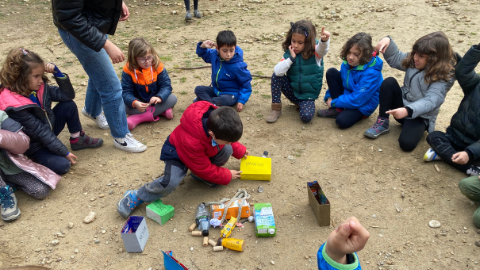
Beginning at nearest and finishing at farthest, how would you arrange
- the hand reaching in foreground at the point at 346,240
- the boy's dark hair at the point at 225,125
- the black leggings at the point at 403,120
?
the hand reaching in foreground at the point at 346,240
the boy's dark hair at the point at 225,125
the black leggings at the point at 403,120

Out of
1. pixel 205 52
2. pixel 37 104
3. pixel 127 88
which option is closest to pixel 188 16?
pixel 205 52

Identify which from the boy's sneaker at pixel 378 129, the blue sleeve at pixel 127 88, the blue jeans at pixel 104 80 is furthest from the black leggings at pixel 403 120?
the blue sleeve at pixel 127 88

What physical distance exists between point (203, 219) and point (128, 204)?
0.70 meters

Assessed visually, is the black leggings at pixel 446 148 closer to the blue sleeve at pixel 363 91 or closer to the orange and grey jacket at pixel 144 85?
the blue sleeve at pixel 363 91

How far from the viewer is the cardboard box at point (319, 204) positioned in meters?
2.99

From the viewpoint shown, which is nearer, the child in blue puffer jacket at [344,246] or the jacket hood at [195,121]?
the child in blue puffer jacket at [344,246]

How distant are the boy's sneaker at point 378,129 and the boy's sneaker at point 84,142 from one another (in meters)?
3.24

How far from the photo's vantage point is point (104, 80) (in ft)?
12.1

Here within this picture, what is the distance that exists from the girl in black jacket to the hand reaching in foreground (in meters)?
3.05

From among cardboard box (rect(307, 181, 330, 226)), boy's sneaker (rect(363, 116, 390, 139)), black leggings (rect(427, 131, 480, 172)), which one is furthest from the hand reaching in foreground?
boy's sneaker (rect(363, 116, 390, 139))

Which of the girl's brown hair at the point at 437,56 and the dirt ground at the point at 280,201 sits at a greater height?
the girl's brown hair at the point at 437,56

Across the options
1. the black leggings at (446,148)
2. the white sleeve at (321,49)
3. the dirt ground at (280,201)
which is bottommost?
the dirt ground at (280,201)

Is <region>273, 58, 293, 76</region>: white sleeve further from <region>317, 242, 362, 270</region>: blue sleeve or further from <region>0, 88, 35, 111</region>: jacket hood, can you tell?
<region>317, 242, 362, 270</region>: blue sleeve

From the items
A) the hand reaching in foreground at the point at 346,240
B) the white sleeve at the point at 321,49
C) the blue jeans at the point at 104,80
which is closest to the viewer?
the hand reaching in foreground at the point at 346,240
